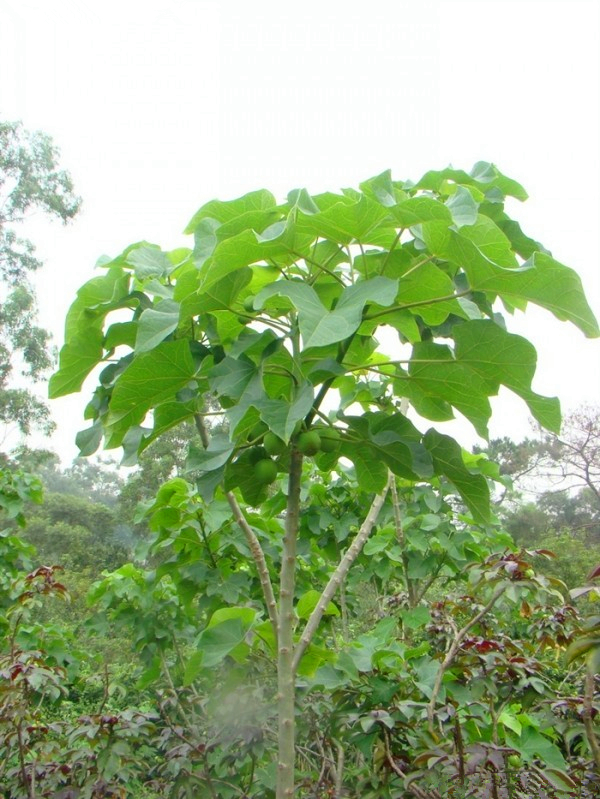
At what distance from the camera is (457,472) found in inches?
45.3

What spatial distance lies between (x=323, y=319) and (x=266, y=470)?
0.32 m

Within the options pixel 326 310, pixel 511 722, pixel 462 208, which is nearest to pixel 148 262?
pixel 326 310

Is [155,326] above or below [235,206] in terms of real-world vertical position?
below

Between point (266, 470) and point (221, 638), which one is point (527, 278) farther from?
point (221, 638)

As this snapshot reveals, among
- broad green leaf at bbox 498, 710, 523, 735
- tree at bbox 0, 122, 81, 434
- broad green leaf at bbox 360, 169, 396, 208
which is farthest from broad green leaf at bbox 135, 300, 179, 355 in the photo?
tree at bbox 0, 122, 81, 434

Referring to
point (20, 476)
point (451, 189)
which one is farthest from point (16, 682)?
point (20, 476)

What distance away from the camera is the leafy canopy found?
3.08ft

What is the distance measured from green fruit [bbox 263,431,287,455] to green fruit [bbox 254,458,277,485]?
1.5 inches

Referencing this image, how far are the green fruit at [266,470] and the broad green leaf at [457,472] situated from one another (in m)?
0.25

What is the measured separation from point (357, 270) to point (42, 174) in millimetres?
11823

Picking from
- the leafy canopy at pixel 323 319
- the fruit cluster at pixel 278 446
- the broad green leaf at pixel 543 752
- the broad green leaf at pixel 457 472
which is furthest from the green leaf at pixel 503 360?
the broad green leaf at pixel 543 752

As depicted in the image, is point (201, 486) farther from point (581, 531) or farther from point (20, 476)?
point (581, 531)

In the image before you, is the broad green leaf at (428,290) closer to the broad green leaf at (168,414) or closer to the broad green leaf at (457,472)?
the broad green leaf at (457,472)

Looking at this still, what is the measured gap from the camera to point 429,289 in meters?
1.05
